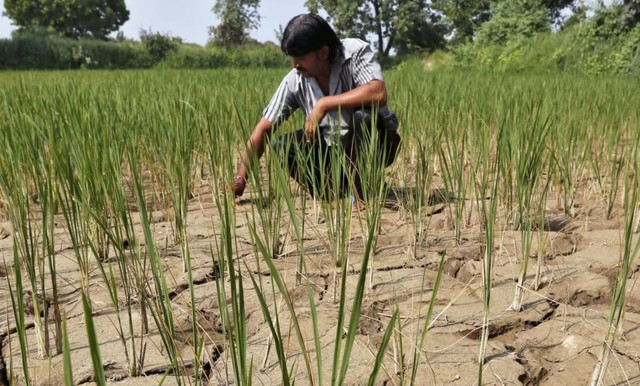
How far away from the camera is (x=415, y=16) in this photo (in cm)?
3080

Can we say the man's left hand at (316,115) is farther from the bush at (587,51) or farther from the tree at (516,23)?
the tree at (516,23)

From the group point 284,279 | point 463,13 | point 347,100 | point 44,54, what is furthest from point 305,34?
point 463,13

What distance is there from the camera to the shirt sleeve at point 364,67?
2291 millimetres

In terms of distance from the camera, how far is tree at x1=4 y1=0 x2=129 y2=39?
36969mm

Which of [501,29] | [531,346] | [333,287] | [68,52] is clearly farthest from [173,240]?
[68,52]

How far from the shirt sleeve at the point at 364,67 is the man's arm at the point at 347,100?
0.10 feet

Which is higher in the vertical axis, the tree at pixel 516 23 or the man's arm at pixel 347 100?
the tree at pixel 516 23

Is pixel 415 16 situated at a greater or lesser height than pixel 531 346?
greater

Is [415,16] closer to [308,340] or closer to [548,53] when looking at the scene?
[548,53]

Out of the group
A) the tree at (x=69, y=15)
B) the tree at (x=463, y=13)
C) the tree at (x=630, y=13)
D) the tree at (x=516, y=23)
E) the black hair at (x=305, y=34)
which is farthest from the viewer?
the tree at (x=69, y=15)

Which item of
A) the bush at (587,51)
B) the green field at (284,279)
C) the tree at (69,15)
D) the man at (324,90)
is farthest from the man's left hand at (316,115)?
the tree at (69,15)

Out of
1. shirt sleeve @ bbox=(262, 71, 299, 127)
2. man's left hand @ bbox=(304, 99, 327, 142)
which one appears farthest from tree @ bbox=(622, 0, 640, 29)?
man's left hand @ bbox=(304, 99, 327, 142)

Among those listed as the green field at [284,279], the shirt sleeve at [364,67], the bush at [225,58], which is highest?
the bush at [225,58]

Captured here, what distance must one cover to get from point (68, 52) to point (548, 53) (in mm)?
14625
